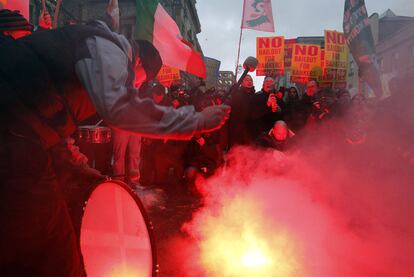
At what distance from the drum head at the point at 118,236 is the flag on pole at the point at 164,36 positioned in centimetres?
497

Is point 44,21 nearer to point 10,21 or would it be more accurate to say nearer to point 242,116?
point 10,21

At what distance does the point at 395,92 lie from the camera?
5.65 m

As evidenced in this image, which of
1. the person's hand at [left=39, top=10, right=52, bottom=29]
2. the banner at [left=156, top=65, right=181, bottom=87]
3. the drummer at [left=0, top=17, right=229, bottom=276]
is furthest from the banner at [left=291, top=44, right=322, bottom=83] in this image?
the drummer at [left=0, top=17, right=229, bottom=276]

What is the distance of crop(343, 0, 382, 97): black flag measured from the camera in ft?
26.7

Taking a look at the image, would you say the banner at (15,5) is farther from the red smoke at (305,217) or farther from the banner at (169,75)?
the banner at (169,75)

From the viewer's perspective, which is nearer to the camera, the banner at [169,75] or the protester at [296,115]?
the protester at [296,115]

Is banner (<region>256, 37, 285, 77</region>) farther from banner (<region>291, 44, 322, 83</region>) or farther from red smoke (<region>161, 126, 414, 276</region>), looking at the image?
red smoke (<region>161, 126, 414, 276</region>)

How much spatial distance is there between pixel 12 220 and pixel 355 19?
8840 millimetres

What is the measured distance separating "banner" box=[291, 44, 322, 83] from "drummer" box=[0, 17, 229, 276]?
1083 cm

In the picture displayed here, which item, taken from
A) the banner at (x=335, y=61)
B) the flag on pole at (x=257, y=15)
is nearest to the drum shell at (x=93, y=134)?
the flag on pole at (x=257, y=15)

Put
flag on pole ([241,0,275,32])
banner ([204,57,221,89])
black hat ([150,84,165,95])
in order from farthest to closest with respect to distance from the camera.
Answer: banner ([204,57,221,89]) → flag on pole ([241,0,275,32]) → black hat ([150,84,165,95])

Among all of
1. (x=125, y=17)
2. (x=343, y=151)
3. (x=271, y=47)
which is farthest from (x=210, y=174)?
(x=125, y=17)

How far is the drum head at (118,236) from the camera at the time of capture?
6.91 ft

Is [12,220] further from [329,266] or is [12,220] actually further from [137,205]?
[329,266]
